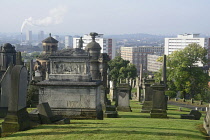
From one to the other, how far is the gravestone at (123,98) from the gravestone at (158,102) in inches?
167

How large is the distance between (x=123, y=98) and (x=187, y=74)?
26.1m

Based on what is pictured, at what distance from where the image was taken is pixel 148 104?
935 inches

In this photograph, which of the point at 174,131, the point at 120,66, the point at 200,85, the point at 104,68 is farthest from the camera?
the point at 120,66

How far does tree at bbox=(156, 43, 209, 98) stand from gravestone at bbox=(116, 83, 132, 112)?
25.2m

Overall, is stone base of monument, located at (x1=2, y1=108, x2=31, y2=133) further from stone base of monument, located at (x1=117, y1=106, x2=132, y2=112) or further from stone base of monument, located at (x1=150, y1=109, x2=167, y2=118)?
stone base of monument, located at (x1=117, y1=106, x2=132, y2=112)

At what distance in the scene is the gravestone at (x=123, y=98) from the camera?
2256cm

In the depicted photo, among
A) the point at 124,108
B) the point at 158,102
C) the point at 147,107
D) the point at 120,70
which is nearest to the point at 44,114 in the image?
the point at 158,102

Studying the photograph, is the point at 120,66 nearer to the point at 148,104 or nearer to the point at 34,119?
the point at 148,104

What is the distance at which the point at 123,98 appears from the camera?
22.7m

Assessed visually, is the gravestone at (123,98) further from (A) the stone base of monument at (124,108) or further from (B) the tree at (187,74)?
(B) the tree at (187,74)

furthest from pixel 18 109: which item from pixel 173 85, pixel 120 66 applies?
pixel 120 66

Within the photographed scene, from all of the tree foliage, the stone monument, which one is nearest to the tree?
the tree foliage

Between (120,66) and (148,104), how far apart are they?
5136cm

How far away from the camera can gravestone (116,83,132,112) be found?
2256 centimetres
